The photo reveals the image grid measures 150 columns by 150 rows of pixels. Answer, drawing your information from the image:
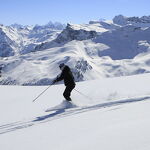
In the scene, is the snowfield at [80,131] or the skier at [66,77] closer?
the snowfield at [80,131]

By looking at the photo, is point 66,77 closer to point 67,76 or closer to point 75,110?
point 67,76

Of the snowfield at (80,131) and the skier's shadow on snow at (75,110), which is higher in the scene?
the snowfield at (80,131)

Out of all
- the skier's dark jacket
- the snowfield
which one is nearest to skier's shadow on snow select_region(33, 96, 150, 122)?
the snowfield

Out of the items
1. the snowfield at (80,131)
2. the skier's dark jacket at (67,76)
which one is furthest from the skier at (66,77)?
the snowfield at (80,131)

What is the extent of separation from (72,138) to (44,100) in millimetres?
8571

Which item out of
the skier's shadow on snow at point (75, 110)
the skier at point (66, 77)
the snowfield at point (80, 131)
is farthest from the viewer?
the skier at point (66, 77)

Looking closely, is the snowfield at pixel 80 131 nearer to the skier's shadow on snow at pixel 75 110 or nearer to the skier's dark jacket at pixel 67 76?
the skier's shadow on snow at pixel 75 110

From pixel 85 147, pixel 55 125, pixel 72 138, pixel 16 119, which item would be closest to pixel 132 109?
pixel 55 125

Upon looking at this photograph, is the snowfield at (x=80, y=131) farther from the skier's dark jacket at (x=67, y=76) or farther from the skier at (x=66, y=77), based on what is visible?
the skier's dark jacket at (x=67, y=76)

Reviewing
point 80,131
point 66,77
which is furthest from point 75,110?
point 80,131

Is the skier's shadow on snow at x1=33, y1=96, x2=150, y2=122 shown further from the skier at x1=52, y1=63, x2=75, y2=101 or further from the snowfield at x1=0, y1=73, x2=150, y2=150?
the skier at x1=52, y1=63, x2=75, y2=101

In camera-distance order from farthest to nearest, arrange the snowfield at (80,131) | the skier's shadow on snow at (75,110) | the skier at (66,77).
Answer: the skier at (66,77)
the skier's shadow on snow at (75,110)
the snowfield at (80,131)

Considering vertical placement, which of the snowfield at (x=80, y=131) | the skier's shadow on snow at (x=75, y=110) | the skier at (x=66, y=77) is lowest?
the skier's shadow on snow at (x=75, y=110)

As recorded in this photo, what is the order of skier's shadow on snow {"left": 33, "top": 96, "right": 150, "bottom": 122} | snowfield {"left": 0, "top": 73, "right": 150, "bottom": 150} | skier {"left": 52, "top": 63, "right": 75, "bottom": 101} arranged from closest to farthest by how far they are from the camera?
snowfield {"left": 0, "top": 73, "right": 150, "bottom": 150}, skier's shadow on snow {"left": 33, "top": 96, "right": 150, "bottom": 122}, skier {"left": 52, "top": 63, "right": 75, "bottom": 101}
